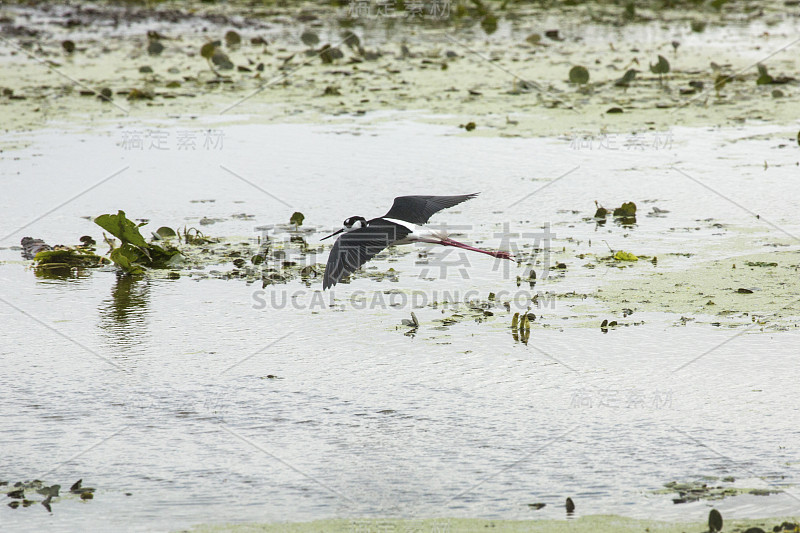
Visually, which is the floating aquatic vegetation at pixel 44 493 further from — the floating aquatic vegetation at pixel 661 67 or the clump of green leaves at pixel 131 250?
the floating aquatic vegetation at pixel 661 67

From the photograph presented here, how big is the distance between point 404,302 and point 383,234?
53 cm

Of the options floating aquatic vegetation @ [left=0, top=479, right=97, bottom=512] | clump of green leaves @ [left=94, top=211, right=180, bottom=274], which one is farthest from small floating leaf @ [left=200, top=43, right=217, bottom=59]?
floating aquatic vegetation @ [left=0, top=479, right=97, bottom=512]

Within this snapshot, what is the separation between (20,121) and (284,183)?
3.67 m

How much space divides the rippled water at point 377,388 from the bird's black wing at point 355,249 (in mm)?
425

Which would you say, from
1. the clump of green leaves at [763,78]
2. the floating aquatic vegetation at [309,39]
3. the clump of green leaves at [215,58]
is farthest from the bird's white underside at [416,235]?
the floating aquatic vegetation at [309,39]

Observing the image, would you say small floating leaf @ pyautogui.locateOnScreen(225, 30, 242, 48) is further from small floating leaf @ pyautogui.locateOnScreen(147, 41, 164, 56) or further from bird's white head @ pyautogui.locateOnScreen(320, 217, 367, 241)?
bird's white head @ pyautogui.locateOnScreen(320, 217, 367, 241)

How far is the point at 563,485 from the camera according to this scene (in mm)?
3639

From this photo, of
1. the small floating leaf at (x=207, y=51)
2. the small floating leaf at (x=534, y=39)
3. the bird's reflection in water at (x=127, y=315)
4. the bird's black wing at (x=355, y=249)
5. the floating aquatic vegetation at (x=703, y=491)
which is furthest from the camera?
the small floating leaf at (x=534, y=39)

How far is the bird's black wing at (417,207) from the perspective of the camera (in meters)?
5.71

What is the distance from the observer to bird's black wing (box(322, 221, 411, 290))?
190 inches

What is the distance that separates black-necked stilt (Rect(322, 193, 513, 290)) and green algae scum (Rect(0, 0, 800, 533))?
36cm

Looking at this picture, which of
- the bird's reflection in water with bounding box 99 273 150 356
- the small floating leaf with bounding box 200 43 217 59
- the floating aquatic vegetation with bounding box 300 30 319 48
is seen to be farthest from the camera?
the floating aquatic vegetation with bounding box 300 30 319 48

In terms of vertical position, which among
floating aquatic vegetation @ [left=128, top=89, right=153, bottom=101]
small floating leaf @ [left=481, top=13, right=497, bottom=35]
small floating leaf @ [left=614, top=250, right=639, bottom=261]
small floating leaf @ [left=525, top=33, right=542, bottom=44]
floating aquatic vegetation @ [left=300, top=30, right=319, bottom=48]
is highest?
small floating leaf @ [left=481, top=13, right=497, bottom=35]

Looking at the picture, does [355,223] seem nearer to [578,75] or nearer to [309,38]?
[578,75]
